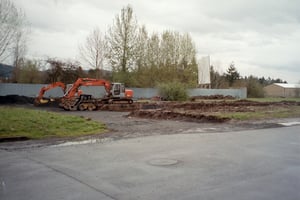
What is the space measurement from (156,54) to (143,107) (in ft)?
81.7

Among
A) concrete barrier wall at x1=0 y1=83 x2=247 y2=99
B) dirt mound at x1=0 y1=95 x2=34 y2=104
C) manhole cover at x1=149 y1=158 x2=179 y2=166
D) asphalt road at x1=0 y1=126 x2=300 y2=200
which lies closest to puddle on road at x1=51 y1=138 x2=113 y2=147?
asphalt road at x1=0 y1=126 x2=300 y2=200

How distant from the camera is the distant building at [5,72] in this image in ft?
143

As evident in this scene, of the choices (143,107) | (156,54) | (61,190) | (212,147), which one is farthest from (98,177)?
(156,54)

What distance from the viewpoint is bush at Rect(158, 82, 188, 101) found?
4269 cm

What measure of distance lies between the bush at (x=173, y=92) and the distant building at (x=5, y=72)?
859 inches

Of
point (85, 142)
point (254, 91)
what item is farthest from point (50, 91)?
point (254, 91)

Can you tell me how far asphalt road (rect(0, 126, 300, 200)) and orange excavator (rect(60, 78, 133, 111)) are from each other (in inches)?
797

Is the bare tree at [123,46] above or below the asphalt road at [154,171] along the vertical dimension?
above

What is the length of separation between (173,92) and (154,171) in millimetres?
35687

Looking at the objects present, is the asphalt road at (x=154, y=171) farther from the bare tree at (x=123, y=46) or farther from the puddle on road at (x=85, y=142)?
the bare tree at (x=123, y=46)

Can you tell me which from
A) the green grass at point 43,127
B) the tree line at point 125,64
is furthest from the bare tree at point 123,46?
the green grass at point 43,127

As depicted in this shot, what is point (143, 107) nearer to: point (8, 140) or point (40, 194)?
point (8, 140)

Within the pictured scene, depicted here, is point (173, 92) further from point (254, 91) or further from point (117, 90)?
point (254, 91)

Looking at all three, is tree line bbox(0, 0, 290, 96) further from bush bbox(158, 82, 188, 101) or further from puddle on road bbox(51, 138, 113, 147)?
puddle on road bbox(51, 138, 113, 147)
